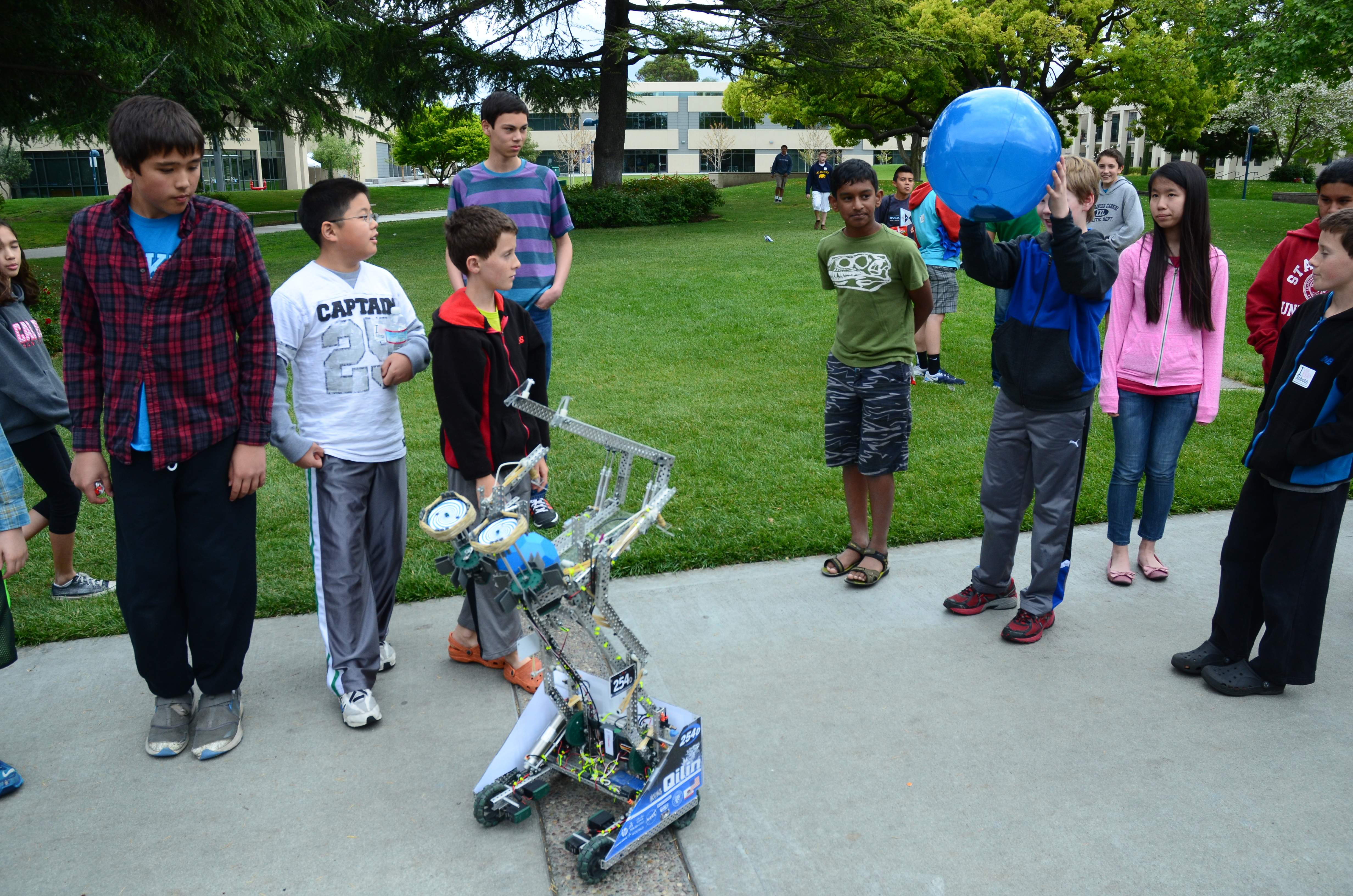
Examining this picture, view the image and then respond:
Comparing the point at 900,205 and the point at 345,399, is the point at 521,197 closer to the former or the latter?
the point at 345,399

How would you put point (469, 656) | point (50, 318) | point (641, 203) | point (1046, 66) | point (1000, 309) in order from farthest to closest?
point (1046, 66) < point (641, 203) < point (50, 318) < point (1000, 309) < point (469, 656)

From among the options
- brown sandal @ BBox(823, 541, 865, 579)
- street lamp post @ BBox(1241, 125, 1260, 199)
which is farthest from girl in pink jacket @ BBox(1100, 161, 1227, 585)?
street lamp post @ BBox(1241, 125, 1260, 199)

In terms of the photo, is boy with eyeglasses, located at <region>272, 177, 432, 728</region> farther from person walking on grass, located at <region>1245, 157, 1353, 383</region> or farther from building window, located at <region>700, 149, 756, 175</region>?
building window, located at <region>700, 149, 756, 175</region>

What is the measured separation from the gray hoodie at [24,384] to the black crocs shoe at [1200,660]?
4876 mm

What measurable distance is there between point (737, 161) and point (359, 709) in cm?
7897

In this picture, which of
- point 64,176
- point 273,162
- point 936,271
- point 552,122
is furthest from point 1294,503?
point 552,122

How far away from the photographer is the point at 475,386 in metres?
3.53

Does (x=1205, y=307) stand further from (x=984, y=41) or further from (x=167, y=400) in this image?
(x=984, y=41)

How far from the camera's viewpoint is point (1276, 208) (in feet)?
87.9

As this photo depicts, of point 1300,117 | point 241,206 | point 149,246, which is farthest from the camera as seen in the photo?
point 1300,117

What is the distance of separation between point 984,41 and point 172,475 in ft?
101

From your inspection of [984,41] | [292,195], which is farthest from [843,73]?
[292,195]

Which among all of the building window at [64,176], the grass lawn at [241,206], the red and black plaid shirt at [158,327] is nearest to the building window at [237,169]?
the building window at [64,176]

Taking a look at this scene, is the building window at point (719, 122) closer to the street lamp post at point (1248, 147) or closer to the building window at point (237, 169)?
the building window at point (237, 169)
